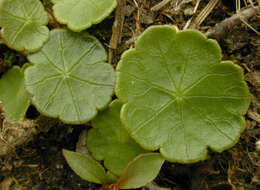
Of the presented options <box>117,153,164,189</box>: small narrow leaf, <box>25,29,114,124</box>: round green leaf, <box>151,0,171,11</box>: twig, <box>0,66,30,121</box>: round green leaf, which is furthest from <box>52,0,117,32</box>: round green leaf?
<box>117,153,164,189</box>: small narrow leaf

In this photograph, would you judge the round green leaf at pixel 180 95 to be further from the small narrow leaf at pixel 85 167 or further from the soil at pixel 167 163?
the small narrow leaf at pixel 85 167

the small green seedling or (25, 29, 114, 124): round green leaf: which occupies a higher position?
(25, 29, 114, 124): round green leaf

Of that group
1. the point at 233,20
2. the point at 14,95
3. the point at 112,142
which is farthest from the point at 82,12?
Result: the point at 233,20

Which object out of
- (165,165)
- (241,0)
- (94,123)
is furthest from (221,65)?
(94,123)

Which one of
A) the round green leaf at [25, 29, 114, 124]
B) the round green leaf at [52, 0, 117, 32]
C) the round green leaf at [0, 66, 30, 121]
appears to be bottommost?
the round green leaf at [0, 66, 30, 121]

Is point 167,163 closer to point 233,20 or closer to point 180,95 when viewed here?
point 180,95

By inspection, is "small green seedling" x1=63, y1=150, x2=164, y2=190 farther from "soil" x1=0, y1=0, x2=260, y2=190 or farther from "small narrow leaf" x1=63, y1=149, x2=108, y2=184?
"soil" x1=0, y1=0, x2=260, y2=190

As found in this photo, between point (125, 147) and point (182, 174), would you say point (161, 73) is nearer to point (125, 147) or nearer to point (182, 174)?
point (125, 147)
